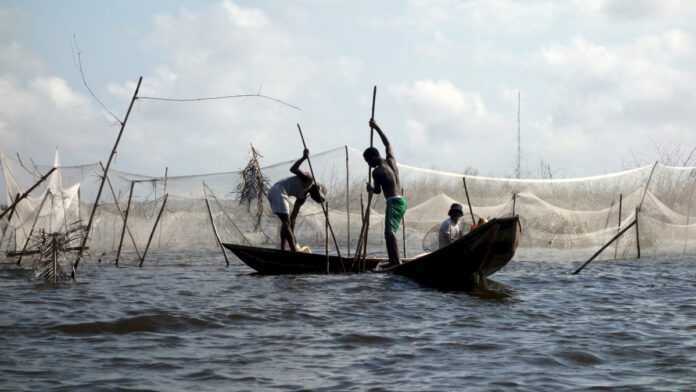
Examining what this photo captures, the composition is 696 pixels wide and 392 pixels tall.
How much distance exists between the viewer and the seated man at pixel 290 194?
9414 millimetres

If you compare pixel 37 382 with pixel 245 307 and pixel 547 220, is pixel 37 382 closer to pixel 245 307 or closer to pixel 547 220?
pixel 245 307

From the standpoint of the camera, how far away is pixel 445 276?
7.89 m

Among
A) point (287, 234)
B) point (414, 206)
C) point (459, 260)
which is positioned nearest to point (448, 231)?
point (459, 260)

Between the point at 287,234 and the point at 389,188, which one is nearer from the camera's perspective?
the point at 389,188

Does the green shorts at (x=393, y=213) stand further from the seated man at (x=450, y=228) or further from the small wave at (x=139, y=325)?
the small wave at (x=139, y=325)

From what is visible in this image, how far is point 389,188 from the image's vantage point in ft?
27.7

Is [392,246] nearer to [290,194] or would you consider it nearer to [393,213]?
[393,213]

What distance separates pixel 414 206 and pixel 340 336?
28.9 feet

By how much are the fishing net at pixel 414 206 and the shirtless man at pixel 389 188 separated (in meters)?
2.21

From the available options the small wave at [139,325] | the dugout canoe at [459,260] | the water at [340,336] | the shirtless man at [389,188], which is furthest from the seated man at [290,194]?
the small wave at [139,325]

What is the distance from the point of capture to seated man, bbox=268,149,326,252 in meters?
9.41

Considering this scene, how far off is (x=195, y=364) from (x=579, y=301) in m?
A: 4.08

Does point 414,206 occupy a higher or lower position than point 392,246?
higher

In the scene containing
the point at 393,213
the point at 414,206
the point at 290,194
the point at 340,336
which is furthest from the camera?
the point at 414,206
